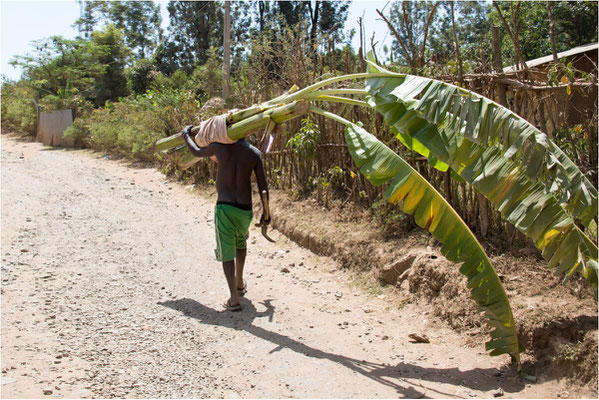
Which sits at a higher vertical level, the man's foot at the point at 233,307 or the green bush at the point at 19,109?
the green bush at the point at 19,109

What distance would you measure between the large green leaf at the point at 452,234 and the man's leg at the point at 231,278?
189cm

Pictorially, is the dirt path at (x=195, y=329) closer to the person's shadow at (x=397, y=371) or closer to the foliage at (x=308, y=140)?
the person's shadow at (x=397, y=371)

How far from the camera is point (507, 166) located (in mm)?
3484

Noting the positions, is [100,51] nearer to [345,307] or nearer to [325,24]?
[325,24]

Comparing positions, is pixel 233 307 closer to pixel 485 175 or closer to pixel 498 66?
pixel 485 175

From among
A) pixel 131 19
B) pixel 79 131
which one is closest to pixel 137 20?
pixel 131 19

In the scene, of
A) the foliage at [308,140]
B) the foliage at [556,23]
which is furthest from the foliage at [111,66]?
the foliage at [308,140]

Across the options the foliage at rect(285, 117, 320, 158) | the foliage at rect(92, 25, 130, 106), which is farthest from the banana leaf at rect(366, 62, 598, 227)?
the foliage at rect(92, 25, 130, 106)

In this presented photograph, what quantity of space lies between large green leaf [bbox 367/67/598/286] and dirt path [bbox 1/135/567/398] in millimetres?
1175

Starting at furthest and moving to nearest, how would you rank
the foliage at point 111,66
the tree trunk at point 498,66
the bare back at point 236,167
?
1. the foliage at point 111,66
2. the bare back at point 236,167
3. the tree trunk at point 498,66

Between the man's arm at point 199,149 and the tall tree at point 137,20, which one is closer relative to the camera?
the man's arm at point 199,149

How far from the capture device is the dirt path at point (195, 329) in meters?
3.70

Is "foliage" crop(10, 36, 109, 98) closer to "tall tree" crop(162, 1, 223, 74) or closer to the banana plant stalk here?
"tall tree" crop(162, 1, 223, 74)

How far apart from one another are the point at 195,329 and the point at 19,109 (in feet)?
84.7
